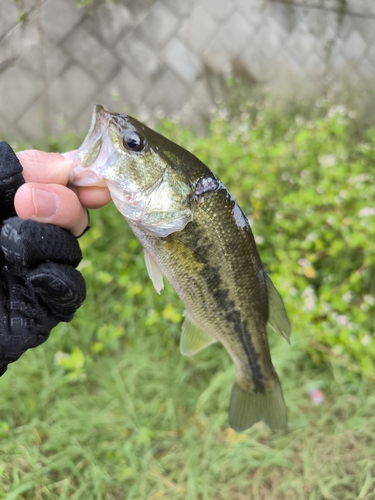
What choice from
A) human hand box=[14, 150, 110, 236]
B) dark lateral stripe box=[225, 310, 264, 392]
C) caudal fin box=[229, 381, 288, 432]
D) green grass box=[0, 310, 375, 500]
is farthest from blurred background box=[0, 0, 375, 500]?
human hand box=[14, 150, 110, 236]

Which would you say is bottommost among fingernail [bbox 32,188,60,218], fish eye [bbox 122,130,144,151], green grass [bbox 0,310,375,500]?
green grass [bbox 0,310,375,500]

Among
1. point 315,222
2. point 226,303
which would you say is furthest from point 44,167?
point 315,222

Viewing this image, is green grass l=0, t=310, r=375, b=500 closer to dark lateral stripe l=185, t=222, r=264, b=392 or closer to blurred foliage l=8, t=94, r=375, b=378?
blurred foliage l=8, t=94, r=375, b=378

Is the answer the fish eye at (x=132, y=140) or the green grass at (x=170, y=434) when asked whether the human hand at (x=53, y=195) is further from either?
the green grass at (x=170, y=434)

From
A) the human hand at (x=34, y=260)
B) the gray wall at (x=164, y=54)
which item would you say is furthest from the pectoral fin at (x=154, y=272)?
the gray wall at (x=164, y=54)

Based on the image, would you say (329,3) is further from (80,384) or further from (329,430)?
(80,384)

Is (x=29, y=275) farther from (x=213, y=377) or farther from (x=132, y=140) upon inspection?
(x=213, y=377)
